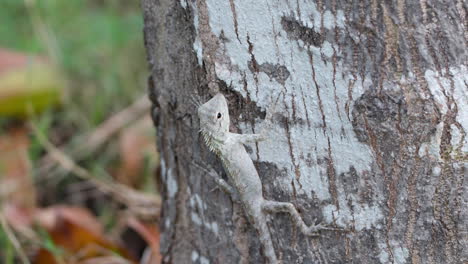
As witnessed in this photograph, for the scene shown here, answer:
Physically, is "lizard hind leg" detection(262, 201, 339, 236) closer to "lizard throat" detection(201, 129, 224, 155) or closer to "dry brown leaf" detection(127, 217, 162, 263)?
"lizard throat" detection(201, 129, 224, 155)

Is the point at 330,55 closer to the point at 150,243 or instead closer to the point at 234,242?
the point at 234,242

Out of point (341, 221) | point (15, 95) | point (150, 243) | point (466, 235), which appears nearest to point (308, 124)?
point (341, 221)

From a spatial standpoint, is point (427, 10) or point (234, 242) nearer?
point (427, 10)

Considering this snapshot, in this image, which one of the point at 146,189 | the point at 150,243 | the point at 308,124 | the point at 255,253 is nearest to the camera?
the point at 308,124

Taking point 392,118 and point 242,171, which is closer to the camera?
point 392,118

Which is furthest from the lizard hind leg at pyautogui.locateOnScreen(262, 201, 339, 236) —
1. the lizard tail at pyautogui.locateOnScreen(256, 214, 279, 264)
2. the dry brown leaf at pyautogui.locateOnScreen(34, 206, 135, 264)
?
the dry brown leaf at pyautogui.locateOnScreen(34, 206, 135, 264)

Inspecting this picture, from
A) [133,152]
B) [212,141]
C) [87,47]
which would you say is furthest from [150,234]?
[87,47]

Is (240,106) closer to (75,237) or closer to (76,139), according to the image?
(75,237)
